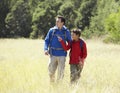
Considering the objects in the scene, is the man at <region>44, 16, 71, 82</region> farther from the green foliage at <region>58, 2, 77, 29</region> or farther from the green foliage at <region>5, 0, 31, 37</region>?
the green foliage at <region>5, 0, 31, 37</region>

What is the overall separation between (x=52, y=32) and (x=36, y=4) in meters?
69.4

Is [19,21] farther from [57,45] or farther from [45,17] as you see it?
[57,45]

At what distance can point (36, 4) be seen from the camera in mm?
78375

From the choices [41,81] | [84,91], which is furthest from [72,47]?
[84,91]

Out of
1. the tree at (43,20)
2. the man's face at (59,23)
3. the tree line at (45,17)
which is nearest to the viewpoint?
the man's face at (59,23)

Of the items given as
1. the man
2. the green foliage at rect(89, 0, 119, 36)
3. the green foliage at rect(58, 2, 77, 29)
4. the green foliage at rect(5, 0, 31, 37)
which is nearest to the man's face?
the man

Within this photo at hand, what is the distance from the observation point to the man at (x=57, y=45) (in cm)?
945

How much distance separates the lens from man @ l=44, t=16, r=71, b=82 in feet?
31.0

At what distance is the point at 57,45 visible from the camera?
31.2 ft

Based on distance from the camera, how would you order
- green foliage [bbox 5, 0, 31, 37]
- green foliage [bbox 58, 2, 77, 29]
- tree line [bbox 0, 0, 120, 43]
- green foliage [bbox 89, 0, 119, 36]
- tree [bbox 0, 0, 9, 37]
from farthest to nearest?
tree [bbox 0, 0, 9, 37] < green foliage [bbox 5, 0, 31, 37] < green foliage [bbox 58, 2, 77, 29] < tree line [bbox 0, 0, 120, 43] < green foliage [bbox 89, 0, 119, 36]

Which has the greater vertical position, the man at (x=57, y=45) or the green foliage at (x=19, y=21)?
the man at (x=57, y=45)

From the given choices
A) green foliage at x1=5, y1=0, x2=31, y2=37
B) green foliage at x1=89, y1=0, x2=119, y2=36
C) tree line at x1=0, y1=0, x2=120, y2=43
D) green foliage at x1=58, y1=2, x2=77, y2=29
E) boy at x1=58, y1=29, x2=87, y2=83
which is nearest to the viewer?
boy at x1=58, y1=29, x2=87, y2=83

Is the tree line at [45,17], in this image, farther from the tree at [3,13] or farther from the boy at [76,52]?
the boy at [76,52]

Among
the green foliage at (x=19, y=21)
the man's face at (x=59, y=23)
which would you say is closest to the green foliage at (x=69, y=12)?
the green foliage at (x=19, y=21)
